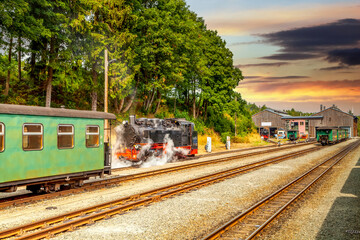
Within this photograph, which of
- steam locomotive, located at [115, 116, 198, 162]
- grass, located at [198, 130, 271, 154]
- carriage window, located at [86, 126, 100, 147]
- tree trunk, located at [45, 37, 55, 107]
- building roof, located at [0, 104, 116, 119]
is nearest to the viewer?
building roof, located at [0, 104, 116, 119]

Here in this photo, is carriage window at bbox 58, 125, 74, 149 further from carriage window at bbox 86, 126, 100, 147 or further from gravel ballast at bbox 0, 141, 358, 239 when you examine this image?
gravel ballast at bbox 0, 141, 358, 239

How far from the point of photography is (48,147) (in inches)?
458

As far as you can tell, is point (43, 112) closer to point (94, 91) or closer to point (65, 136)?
point (65, 136)

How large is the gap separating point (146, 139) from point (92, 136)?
7774mm

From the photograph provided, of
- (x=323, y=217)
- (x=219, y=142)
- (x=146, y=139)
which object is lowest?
(x=323, y=217)

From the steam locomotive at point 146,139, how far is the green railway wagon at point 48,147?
643cm

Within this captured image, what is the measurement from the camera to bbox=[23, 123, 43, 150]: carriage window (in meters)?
10.8

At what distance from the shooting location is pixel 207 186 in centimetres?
1491

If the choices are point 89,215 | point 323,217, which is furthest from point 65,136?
point 323,217

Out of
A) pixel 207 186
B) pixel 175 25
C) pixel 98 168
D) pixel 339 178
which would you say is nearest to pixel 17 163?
pixel 98 168

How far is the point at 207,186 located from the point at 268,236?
22.2ft

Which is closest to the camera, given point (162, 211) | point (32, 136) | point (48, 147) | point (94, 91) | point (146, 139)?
point (162, 211)

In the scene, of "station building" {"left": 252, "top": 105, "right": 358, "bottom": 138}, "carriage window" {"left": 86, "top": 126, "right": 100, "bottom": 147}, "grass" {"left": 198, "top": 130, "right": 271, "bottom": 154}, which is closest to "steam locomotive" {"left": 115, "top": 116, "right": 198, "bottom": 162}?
"carriage window" {"left": 86, "top": 126, "right": 100, "bottom": 147}

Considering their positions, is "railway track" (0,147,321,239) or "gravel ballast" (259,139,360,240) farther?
"gravel ballast" (259,139,360,240)
